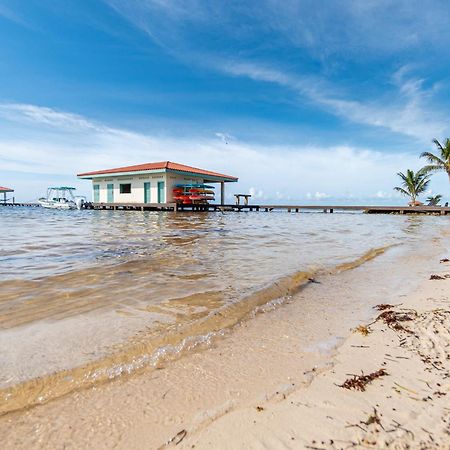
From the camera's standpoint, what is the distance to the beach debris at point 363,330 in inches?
103

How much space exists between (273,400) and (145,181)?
31.0m

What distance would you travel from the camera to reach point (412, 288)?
4.19 metres

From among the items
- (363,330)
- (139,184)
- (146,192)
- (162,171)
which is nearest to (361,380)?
(363,330)

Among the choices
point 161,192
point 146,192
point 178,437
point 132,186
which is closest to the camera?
point 178,437

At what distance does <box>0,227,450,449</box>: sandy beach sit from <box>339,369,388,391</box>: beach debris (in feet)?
0.04

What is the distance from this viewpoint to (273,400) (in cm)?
170

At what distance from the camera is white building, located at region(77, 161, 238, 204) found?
29.5 metres

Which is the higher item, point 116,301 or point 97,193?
point 97,193

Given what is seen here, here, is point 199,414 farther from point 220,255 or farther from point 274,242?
point 274,242

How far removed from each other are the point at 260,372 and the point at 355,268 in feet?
14.3

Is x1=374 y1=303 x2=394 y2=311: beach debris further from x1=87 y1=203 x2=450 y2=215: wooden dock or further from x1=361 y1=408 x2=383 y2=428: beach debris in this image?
x1=87 y1=203 x2=450 y2=215: wooden dock

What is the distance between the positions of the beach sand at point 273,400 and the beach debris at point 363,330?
57mm

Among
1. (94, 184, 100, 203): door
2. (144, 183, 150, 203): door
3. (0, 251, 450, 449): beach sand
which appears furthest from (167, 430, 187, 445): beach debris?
(94, 184, 100, 203): door

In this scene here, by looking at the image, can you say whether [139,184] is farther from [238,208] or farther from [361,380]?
[361,380]
